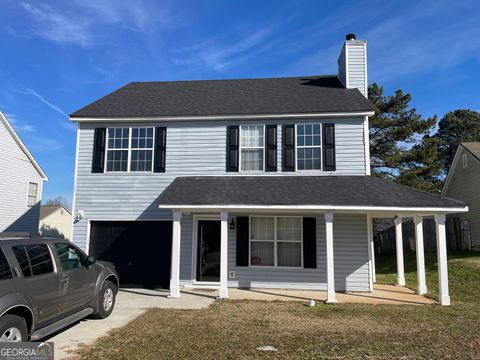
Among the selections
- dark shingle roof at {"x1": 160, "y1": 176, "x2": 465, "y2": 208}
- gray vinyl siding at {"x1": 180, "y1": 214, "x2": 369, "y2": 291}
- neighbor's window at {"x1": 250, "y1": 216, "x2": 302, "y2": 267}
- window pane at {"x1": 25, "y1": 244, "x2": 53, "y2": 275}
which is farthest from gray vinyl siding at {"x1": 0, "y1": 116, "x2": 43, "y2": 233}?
window pane at {"x1": 25, "y1": 244, "x2": 53, "y2": 275}

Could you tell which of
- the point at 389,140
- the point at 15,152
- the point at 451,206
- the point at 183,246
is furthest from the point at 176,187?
the point at 389,140

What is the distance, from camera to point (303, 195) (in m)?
10.7

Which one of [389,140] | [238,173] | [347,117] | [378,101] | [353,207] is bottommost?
[353,207]

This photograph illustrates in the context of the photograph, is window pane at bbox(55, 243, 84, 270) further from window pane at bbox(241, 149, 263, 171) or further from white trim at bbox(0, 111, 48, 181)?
white trim at bbox(0, 111, 48, 181)

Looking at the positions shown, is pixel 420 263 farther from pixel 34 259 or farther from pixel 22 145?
pixel 22 145

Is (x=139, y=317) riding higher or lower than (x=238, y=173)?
lower

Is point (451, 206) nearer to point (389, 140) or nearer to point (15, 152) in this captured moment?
point (389, 140)

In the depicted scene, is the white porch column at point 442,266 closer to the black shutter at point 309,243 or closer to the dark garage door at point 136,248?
the black shutter at point 309,243

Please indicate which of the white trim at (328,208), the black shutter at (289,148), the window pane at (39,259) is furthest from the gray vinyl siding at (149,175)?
the window pane at (39,259)

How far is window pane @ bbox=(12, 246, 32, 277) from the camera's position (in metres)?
5.41

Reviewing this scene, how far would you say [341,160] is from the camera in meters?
12.0

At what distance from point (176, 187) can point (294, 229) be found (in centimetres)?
388

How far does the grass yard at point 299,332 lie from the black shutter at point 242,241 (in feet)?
7.26

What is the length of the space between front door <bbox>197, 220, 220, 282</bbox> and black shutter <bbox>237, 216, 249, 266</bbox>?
79 centimetres
